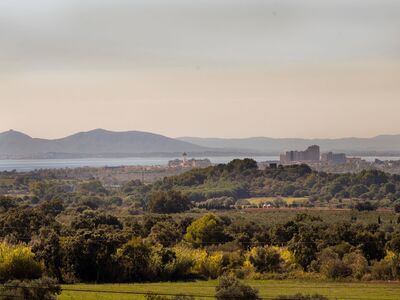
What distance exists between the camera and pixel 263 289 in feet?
81.7

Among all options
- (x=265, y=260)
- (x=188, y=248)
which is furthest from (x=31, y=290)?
(x=188, y=248)

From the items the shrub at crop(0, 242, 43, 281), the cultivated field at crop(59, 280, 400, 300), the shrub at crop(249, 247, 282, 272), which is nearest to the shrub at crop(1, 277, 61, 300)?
the cultivated field at crop(59, 280, 400, 300)

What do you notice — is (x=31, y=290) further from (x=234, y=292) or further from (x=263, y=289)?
(x=263, y=289)

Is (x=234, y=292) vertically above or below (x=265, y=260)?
above

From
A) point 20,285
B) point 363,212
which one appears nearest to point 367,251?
point 20,285

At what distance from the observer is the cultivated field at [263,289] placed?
22828mm

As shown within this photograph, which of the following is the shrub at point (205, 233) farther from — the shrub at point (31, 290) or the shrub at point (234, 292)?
the shrub at point (31, 290)

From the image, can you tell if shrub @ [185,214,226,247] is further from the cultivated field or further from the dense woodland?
the cultivated field

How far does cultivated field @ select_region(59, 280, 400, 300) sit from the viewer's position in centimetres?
2283

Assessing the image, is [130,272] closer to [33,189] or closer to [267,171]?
[33,189]

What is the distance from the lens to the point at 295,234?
36.2 m

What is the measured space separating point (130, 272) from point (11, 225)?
1348 cm

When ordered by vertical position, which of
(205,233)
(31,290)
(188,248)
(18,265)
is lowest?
(188,248)

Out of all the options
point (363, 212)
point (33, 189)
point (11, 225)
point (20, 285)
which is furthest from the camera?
point (33, 189)
